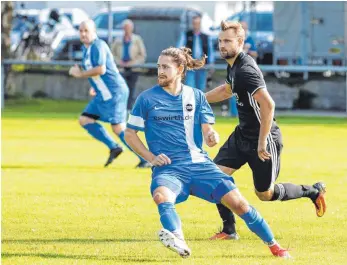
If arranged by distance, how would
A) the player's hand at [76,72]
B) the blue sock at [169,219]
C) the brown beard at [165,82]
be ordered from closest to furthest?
1. the blue sock at [169,219]
2. the brown beard at [165,82]
3. the player's hand at [76,72]

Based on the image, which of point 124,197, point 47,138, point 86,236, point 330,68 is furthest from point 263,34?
point 86,236

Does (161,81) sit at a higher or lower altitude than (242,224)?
higher

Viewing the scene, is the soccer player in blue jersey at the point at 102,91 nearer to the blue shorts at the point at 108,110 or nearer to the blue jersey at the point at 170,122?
the blue shorts at the point at 108,110

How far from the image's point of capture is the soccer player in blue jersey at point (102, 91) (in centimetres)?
1548

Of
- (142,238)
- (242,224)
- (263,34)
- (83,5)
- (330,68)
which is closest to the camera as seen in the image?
(142,238)

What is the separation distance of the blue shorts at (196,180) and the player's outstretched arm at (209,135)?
0.19m

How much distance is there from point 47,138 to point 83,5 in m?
18.9

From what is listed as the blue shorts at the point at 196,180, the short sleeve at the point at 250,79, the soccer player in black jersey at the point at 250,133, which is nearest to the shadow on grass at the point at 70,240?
the soccer player in black jersey at the point at 250,133

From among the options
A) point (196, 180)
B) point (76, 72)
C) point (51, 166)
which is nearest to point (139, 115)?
point (196, 180)

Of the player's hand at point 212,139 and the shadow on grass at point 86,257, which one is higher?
the player's hand at point 212,139

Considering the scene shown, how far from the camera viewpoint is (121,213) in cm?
1121

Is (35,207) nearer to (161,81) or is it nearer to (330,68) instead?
(161,81)

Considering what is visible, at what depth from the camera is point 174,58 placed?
338 inches

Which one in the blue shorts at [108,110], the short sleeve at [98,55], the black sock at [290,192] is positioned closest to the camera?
the black sock at [290,192]
